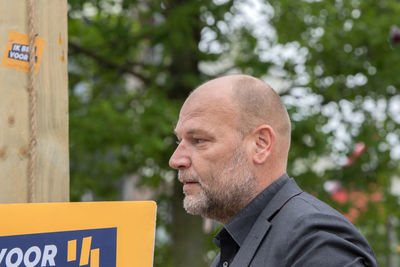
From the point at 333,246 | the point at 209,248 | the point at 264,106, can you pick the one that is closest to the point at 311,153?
the point at 209,248

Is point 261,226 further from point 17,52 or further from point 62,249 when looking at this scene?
point 17,52

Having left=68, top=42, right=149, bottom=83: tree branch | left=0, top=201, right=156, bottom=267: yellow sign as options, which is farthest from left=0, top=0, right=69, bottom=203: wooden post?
left=68, top=42, right=149, bottom=83: tree branch

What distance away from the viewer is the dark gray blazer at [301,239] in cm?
150

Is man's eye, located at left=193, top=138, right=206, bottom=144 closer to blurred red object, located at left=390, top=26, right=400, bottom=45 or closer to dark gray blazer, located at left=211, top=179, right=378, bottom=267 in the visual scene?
dark gray blazer, located at left=211, top=179, right=378, bottom=267

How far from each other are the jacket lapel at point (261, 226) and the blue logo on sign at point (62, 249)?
1.31 feet

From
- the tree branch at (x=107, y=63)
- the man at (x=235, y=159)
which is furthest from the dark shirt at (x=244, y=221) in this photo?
the tree branch at (x=107, y=63)

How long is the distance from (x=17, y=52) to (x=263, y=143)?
0.87m

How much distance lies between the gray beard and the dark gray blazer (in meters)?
0.11

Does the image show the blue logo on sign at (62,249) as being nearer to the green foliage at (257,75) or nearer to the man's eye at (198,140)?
the man's eye at (198,140)

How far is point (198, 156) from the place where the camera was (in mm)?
1924

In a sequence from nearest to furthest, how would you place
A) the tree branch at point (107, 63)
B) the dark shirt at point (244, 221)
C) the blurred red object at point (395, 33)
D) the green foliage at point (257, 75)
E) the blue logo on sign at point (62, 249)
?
the blue logo on sign at point (62, 249) → the dark shirt at point (244, 221) → the green foliage at point (257, 75) → the blurred red object at point (395, 33) → the tree branch at point (107, 63)

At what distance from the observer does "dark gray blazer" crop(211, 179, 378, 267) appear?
150 centimetres

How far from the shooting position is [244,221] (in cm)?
191

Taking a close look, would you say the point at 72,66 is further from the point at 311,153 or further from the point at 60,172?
the point at 60,172
